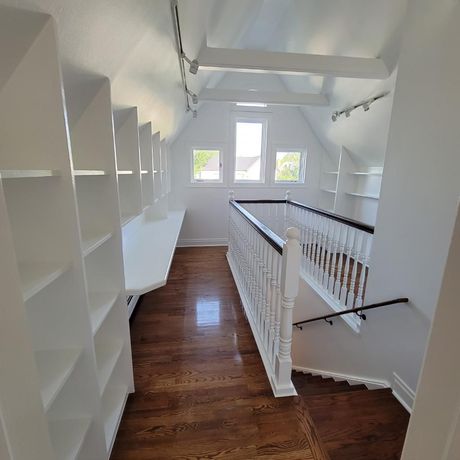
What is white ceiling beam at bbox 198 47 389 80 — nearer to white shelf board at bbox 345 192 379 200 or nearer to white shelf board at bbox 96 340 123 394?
white shelf board at bbox 345 192 379 200

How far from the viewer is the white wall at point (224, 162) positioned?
15.1 feet

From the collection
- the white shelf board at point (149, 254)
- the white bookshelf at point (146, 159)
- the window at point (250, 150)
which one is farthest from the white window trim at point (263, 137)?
the white bookshelf at point (146, 159)

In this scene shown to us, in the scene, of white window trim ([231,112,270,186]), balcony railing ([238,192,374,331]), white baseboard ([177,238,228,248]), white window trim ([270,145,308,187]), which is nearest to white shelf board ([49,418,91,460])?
balcony railing ([238,192,374,331])

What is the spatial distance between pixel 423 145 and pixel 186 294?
261 centimetres

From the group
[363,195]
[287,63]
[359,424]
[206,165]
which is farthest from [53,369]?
[363,195]

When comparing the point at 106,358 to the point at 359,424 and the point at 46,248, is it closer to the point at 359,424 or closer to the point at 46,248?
the point at 46,248

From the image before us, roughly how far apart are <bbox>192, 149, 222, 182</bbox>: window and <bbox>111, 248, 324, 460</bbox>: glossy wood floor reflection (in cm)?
283

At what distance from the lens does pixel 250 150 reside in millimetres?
4898

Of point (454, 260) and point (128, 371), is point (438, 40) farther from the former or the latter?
point (128, 371)

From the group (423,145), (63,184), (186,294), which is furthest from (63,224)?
(186,294)

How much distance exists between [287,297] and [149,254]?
141cm

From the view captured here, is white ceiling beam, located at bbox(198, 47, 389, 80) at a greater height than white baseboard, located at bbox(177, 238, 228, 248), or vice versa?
white ceiling beam, located at bbox(198, 47, 389, 80)

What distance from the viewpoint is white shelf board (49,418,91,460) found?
0.96 meters

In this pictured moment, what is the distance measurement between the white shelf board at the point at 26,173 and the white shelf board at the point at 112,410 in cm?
123
